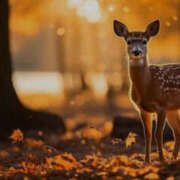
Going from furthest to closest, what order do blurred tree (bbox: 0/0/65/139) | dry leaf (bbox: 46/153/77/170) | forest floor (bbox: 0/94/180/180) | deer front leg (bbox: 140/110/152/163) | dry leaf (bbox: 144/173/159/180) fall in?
blurred tree (bbox: 0/0/65/139) → deer front leg (bbox: 140/110/152/163) → dry leaf (bbox: 46/153/77/170) → forest floor (bbox: 0/94/180/180) → dry leaf (bbox: 144/173/159/180)

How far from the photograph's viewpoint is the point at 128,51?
32.4ft

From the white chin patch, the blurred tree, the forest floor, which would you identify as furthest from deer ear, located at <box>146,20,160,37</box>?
the blurred tree

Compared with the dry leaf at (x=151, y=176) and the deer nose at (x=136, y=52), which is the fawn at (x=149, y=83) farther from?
the dry leaf at (x=151, y=176)

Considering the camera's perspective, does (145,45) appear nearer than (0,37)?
Yes

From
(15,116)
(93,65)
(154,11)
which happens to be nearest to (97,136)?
(15,116)

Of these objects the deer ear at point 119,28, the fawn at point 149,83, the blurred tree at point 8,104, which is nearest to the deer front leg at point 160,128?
the fawn at point 149,83

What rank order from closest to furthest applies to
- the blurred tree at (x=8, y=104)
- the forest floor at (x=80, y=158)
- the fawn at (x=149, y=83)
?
the forest floor at (x=80, y=158)
the fawn at (x=149, y=83)
the blurred tree at (x=8, y=104)

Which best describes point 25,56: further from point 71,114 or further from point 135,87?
point 135,87

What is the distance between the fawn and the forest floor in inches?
19.9

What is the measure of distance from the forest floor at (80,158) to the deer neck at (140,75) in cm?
80

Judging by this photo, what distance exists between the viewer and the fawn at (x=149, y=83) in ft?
32.3

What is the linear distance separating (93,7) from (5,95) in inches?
249

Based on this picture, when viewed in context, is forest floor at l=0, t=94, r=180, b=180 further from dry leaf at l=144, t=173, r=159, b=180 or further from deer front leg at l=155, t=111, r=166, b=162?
deer front leg at l=155, t=111, r=166, b=162

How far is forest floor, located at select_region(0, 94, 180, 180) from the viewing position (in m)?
8.62
